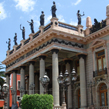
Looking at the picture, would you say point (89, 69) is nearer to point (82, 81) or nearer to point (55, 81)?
point (82, 81)

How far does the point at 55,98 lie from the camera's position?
27.7 m

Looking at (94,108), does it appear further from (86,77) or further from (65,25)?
(65,25)

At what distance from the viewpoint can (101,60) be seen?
2958 cm

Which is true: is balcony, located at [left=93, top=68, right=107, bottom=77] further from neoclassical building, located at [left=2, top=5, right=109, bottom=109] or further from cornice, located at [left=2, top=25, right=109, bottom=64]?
cornice, located at [left=2, top=25, right=109, bottom=64]

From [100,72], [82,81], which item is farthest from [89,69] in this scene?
[100,72]

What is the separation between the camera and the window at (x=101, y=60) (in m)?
29.3

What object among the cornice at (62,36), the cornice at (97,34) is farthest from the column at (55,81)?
the cornice at (97,34)

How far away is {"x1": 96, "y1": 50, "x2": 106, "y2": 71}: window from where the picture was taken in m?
29.3

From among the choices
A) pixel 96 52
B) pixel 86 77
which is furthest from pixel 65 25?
pixel 86 77

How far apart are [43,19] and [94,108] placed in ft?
45.6

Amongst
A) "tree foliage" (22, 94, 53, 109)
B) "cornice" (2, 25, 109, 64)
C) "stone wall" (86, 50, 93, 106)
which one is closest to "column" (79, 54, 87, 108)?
"stone wall" (86, 50, 93, 106)

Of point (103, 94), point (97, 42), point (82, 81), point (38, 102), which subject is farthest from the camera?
point (82, 81)

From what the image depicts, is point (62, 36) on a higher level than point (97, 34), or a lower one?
lower

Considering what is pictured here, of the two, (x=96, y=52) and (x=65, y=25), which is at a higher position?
(x=65, y=25)
